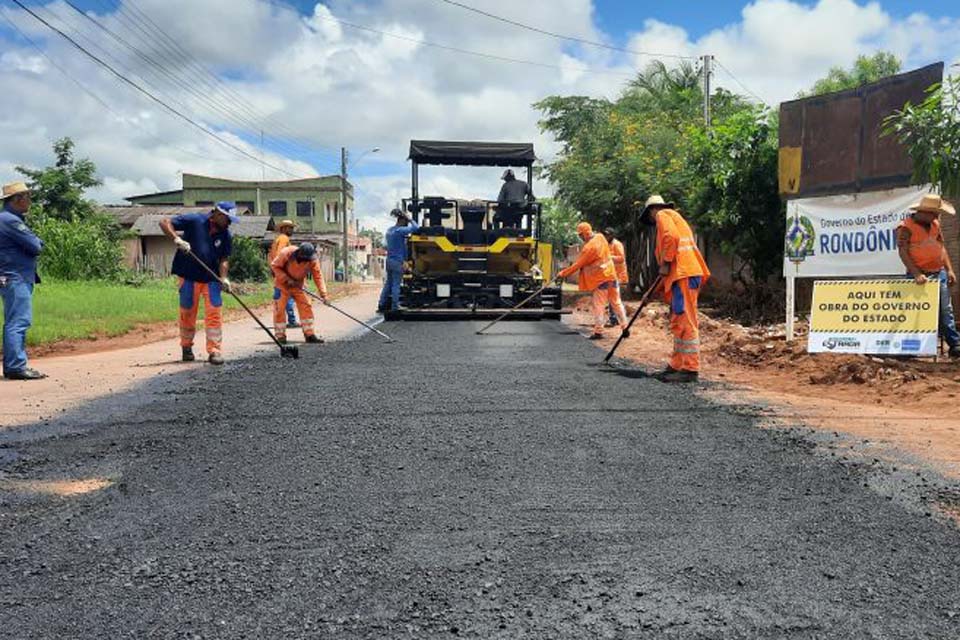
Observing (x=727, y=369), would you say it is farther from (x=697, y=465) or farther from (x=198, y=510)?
(x=198, y=510)

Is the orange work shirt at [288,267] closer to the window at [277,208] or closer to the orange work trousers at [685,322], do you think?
the orange work trousers at [685,322]

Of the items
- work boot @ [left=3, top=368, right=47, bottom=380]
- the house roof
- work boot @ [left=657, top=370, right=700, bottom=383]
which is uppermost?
the house roof

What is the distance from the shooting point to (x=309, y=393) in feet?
20.5

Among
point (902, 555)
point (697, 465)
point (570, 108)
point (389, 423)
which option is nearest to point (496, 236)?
point (389, 423)

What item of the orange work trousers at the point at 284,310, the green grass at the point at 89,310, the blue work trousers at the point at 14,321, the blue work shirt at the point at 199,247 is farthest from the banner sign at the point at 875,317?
the green grass at the point at 89,310

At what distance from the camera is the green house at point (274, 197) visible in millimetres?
59438

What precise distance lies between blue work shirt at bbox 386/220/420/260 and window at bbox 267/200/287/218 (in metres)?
49.3

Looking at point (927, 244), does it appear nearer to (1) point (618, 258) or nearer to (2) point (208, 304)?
(1) point (618, 258)

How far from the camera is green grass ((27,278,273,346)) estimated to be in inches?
463

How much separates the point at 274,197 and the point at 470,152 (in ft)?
162

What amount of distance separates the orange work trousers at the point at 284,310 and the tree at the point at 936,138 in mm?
6863

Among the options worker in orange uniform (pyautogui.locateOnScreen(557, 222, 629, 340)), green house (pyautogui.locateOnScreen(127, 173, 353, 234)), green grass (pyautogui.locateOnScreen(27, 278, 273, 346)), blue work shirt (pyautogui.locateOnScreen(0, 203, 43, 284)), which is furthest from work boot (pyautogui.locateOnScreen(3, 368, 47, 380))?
green house (pyautogui.locateOnScreen(127, 173, 353, 234))

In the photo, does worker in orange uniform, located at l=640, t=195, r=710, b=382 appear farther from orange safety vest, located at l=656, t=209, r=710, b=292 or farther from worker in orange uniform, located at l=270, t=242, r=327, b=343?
worker in orange uniform, located at l=270, t=242, r=327, b=343

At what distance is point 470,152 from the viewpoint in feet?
48.8
